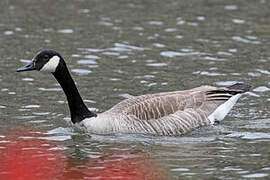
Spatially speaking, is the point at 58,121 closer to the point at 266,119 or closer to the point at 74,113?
the point at 74,113

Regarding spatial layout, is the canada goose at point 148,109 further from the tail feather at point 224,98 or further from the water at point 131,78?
the water at point 131,78

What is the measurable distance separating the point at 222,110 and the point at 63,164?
3.69 m

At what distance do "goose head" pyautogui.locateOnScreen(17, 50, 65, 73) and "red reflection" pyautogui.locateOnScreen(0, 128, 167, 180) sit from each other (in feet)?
4.23

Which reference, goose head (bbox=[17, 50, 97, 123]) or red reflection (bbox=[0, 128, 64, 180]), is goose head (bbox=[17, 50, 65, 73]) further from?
red reflection (bbox=[0, 128, 64, 180])

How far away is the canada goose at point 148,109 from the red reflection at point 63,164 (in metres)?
0.94

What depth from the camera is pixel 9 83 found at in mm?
16156

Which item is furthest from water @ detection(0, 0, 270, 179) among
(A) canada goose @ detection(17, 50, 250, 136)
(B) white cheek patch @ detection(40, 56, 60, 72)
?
(B) white cheek patch @ detection(40, 56, 60, 72)

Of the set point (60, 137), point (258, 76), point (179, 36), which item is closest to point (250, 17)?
point (179, 36)

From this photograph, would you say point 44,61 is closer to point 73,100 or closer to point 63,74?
point 63,74

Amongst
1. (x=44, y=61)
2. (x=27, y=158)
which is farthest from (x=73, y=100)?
(x=27, y=158)

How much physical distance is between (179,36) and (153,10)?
2.84 meters

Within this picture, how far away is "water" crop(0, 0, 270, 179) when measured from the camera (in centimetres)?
1157

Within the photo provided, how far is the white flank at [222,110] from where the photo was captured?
45.7 feet

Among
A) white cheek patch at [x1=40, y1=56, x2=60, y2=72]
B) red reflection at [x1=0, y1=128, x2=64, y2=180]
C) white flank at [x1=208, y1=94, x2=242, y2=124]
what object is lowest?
red reflection at [x1=0, y1=128, x2=64, y2=180]
